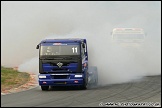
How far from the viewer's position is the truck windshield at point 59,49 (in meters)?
21.8

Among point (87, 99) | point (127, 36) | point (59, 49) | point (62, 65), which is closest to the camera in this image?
point (87, 99)

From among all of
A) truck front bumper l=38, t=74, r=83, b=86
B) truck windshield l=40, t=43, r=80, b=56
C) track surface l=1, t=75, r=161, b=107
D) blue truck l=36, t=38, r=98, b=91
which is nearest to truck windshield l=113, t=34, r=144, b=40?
blue truck l=36, t=38, r=98, b=91

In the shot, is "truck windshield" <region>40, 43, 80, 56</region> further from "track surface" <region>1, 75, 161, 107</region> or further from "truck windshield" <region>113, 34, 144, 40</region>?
"truck windshield" <region>113, 34, 144, 40</region>

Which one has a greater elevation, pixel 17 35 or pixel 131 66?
pixel 17 35

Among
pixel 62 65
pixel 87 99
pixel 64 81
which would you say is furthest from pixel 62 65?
pixel 87 99

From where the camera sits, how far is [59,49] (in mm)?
21906

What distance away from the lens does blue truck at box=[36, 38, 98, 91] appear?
21.6 metres

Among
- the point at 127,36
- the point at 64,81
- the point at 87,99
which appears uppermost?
the point at 127,36

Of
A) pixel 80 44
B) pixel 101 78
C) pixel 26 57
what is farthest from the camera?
pixel 26 57

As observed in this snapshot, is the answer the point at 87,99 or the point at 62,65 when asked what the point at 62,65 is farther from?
the point at 87,99

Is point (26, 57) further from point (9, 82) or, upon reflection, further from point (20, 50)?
point (9, 82)

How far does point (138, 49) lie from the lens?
35.9 metres

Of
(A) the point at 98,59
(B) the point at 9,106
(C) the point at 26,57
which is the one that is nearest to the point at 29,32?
(C) the point at 26,57

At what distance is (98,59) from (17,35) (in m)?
20.6
